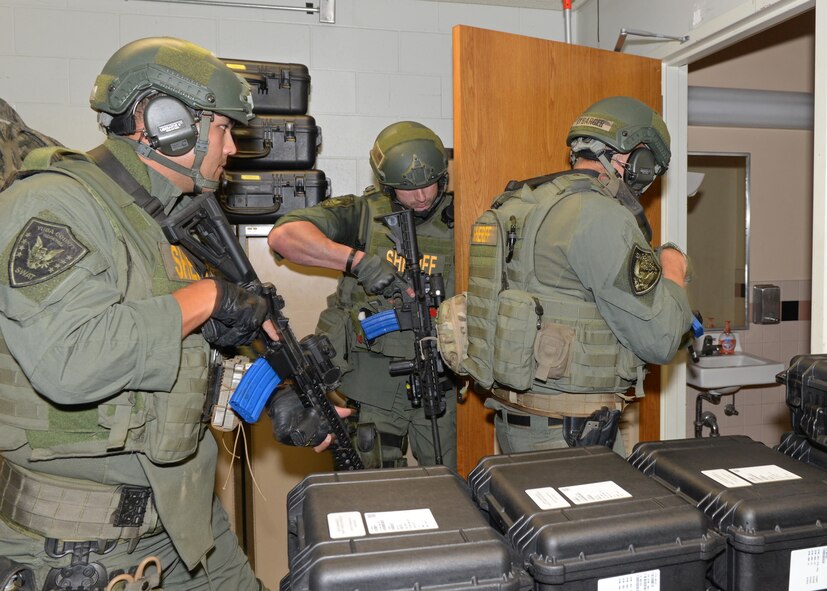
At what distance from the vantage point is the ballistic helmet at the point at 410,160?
2.65 meters

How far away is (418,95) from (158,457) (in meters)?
2.86

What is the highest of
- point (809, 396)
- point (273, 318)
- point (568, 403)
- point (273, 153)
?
point (273, 153)

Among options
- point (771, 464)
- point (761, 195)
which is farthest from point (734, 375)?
point (771, 464)

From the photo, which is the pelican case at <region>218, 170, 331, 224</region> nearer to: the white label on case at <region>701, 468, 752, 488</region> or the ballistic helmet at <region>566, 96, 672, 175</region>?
the ballistic helmet at <region>566, 96, 672, 175</region>

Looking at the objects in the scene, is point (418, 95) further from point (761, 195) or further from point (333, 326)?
point (761, 195)

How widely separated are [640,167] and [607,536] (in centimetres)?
144

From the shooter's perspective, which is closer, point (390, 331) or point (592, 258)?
point (592, 258)

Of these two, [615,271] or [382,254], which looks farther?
[382,254]

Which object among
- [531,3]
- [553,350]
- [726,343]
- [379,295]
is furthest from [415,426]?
[531,3]

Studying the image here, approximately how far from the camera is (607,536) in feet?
3.14

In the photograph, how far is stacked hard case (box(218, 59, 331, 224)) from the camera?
118 inches

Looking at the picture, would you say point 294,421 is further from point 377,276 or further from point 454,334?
point 377,276

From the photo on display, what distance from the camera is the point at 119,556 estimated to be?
1.38m

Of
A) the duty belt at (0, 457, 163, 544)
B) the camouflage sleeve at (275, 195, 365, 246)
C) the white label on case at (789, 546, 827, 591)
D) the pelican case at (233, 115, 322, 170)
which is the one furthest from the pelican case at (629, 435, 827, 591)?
the pelican case at (233, 115, 322, 170)
